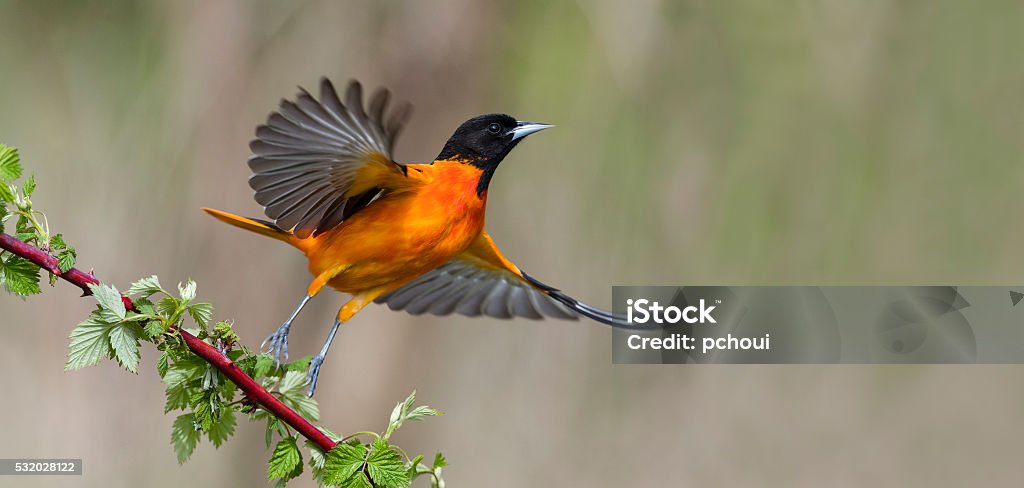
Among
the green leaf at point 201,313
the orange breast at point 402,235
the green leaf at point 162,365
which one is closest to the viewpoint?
the green leaf at point 162,365

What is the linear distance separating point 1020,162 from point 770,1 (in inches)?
63.0

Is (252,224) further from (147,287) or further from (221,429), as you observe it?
(147,287)

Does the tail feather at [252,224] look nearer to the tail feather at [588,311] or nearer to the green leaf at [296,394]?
the green leaf at [296,394]

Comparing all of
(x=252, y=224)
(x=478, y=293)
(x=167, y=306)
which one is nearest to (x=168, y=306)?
(x=167, y=306)

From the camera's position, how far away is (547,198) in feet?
15.7

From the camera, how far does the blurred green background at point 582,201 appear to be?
4.29 m

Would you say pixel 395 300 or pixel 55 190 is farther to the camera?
pixel 55 190

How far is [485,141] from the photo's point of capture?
7.73ft

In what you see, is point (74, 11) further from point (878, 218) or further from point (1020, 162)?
point (1020, 162)

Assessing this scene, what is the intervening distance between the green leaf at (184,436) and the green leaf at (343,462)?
24 centimetres

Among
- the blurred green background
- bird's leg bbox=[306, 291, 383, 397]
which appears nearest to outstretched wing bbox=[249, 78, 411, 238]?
bird's leg bbox=[306, 291, 383, 397]

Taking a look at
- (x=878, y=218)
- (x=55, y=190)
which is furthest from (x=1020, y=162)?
(x=55, y=190)

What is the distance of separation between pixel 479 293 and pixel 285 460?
1.55m

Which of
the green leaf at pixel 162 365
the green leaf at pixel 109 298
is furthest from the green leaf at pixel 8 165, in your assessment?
the green leaf at pixel 162 365
